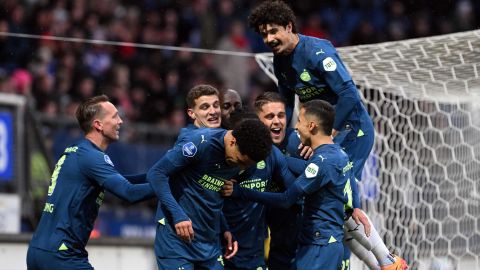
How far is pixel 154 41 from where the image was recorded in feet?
44.3

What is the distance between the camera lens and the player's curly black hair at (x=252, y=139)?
5.26 metres

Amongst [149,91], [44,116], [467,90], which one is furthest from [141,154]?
[467,90]

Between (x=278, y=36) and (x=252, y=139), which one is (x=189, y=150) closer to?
(x=252, y=139)

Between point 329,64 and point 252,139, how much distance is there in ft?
3.16

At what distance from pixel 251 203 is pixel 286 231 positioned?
359 mm

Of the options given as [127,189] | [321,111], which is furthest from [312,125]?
[127,189]

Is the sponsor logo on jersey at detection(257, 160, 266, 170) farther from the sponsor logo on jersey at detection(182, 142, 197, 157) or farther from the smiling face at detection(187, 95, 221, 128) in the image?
the sponsor logo on jersey at detection(182, 142, 197, 157)

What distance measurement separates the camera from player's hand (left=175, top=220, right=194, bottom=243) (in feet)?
17.6

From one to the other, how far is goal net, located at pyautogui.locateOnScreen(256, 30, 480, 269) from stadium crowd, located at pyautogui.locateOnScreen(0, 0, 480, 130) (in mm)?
2317

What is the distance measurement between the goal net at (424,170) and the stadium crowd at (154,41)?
2317mm

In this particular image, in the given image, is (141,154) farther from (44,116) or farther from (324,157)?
(324,157)

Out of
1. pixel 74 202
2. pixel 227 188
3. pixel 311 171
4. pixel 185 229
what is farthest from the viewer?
pixel 74 202

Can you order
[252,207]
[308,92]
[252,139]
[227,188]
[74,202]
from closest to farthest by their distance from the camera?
[252,139]
[227,188]
[74,202]
[252,207]
[308,92]

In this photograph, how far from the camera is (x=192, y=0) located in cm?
1410
